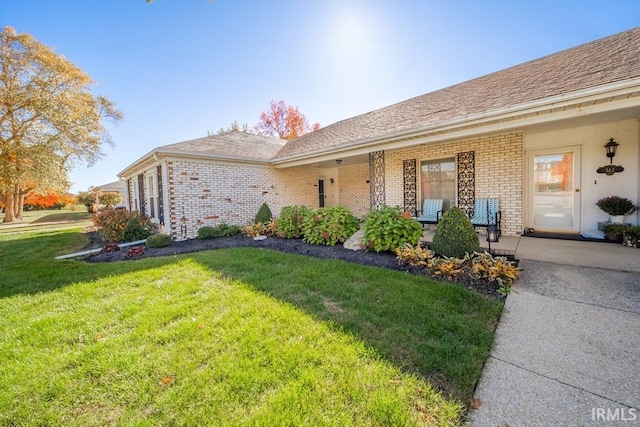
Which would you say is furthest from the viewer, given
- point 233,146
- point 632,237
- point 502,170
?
point 233,146

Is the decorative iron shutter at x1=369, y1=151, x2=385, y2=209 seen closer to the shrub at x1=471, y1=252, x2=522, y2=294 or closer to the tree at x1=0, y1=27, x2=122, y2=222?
the shrub at x1=471, y1=252, x2=522, y2=294

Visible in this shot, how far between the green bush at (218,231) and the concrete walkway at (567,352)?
736cm

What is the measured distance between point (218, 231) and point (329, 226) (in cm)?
399

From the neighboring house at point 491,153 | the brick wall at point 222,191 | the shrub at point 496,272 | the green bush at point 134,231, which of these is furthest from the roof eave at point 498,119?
the green bush at point 134,231

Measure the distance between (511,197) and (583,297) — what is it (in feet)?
13.3

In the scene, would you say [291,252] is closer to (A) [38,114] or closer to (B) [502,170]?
(B) [502,170]

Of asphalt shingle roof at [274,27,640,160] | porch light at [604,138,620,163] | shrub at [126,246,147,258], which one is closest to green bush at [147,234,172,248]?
shrub at [126,246,147,258]

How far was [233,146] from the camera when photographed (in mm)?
10203

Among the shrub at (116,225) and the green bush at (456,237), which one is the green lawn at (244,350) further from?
the shrub at (116,225)

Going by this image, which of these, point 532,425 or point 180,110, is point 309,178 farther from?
point 532,425

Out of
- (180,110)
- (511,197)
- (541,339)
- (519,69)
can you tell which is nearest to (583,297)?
(541,339)

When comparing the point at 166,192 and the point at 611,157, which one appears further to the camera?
the point at 166,192

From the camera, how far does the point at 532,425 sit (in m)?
1.59

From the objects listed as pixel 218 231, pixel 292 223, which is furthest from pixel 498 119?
pixel 218 231
